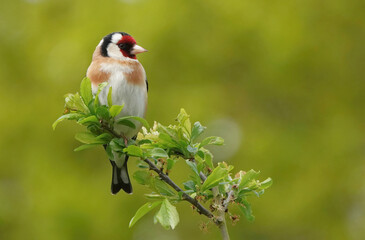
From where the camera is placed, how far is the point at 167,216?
220 cm

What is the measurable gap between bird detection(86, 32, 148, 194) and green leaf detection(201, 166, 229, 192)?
142cm

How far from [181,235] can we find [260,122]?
188 centimetres

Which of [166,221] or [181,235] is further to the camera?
[181,235]

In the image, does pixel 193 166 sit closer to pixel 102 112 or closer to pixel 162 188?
pixel 162 188

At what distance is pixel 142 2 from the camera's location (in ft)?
28.6

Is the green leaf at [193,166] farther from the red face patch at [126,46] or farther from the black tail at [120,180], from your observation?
the red face patch at [126,46]

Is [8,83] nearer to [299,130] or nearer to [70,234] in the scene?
[70,234]

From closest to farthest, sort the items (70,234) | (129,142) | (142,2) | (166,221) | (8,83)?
1. (166,221)
2. (129,142)
3. (70,234)
4. (142,2)
5. (8,83)

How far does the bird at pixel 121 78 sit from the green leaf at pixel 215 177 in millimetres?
1419

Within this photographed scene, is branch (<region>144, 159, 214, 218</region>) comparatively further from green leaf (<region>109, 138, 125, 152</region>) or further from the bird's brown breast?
the bird's brown breast

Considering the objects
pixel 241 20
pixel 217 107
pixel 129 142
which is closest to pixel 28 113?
pixel 217 107

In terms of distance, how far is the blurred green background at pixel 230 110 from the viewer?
26.7 ft

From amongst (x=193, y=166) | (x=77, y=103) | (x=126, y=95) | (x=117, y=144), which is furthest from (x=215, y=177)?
(x=126, y=95)

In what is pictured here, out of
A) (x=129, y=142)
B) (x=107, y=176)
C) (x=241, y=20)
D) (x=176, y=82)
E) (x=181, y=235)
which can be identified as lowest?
(x=181, y=235)
